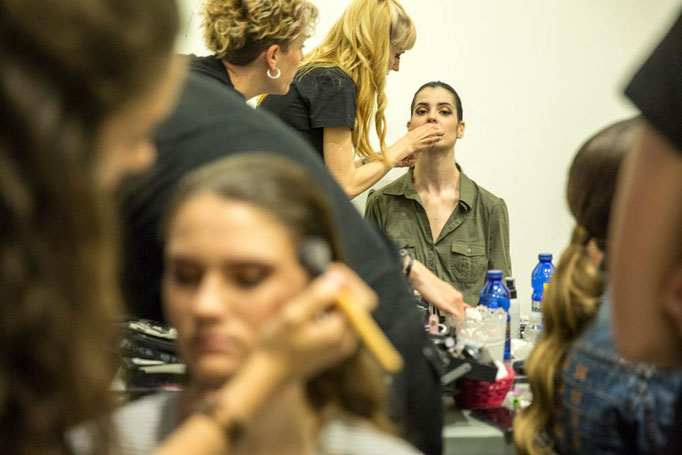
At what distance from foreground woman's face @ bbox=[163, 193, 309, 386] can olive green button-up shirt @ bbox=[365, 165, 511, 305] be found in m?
2.05

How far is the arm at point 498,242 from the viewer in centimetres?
290

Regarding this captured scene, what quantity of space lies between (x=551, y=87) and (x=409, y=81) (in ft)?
2.19

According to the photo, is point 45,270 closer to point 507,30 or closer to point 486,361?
point 486,361

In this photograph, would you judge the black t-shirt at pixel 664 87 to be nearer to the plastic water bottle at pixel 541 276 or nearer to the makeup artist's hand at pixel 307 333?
the makeup artist's hand at pixel 307 333

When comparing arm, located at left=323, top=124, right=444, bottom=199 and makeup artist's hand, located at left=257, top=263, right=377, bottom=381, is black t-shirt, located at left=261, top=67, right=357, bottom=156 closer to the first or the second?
arm, located at left=323, top=124, right=444, bottom=199

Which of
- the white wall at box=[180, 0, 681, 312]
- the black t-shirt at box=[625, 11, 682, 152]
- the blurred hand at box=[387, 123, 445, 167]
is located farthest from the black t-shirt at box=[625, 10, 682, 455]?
the white wall at box=[180, 0, 681, 312]

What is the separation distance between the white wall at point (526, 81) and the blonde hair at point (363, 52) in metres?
0.69

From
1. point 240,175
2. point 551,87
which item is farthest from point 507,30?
point 240,175

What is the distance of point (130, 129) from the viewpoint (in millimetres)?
657

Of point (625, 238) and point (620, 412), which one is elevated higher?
point (625, 238)

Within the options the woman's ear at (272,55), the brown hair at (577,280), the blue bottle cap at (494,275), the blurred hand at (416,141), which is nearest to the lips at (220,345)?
the brown hair at (577,280)

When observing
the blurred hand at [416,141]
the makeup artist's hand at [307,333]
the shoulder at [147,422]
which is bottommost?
the shoulder at [147,422]

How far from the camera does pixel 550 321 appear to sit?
1.51m

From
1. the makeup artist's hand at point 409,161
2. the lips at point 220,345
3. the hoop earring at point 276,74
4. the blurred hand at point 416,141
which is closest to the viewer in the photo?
the lips at point 220,345
